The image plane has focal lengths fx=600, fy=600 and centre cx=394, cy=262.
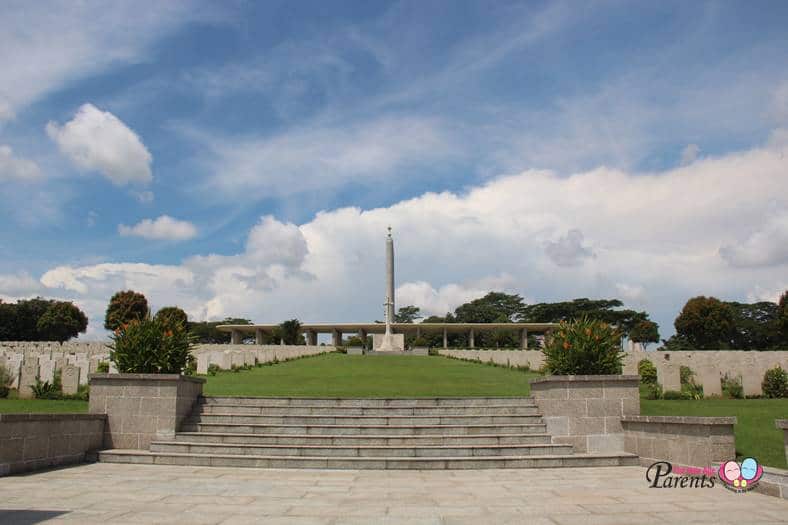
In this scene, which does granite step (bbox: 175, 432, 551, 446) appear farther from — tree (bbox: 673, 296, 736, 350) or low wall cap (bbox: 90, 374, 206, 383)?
tree (bbox: 673, 296, 736, 350)

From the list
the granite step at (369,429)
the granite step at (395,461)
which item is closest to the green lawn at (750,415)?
→ the granite step at (395,461)

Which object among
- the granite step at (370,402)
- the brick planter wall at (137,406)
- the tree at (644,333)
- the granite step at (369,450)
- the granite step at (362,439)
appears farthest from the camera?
the tree at (644,333)

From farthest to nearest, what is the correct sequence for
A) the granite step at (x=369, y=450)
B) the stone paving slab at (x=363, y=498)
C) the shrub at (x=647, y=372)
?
the shrub at (x=647, y=372) < the granite step at (x=369, y=450) < the stone paving slab at (x=363, y=498)

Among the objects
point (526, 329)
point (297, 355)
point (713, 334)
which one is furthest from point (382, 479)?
point (526, 329)

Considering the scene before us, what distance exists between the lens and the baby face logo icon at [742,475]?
7223mm

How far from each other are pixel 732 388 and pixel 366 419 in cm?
1136

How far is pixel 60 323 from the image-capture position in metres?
67.4

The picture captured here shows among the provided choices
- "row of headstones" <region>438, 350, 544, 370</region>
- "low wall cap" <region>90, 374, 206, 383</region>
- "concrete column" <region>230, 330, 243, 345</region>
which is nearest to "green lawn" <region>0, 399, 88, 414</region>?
"low wall cap" <region>90, 374, 206, 383</region>

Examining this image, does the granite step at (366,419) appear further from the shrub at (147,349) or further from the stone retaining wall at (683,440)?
the stone retaining wall at (683,440)

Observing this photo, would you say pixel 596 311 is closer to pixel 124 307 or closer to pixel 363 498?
pixel 124 307

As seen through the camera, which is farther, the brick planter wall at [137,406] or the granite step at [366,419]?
the granite step at [366,419]

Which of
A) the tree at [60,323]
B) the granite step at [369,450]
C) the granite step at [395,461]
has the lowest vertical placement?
the granite step at [395,461]

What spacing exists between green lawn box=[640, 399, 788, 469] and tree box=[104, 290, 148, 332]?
56947 millimetres

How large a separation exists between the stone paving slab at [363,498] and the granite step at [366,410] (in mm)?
2190
